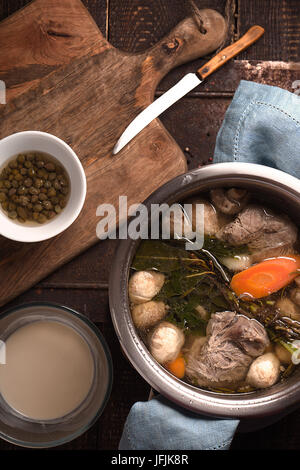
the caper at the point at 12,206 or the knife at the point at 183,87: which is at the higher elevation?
the knife at the point at 183,87

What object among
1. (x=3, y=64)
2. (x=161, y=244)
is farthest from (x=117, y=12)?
(x=161, y=244)

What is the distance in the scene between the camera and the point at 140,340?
1.14 meters

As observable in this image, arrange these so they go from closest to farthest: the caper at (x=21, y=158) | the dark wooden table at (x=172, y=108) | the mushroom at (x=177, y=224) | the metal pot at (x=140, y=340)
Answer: the metal pot at (x=140, y=340)
the mushroom at (x=177, y=224)
the caper at (x=21, y=158)
the dark wooden table at (x=172, y=108)

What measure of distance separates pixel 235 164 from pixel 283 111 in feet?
1.04

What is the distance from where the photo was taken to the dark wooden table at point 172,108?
1.41 meters

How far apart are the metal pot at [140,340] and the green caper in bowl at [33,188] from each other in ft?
1.13

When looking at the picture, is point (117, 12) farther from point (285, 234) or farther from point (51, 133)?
point (285, 234)

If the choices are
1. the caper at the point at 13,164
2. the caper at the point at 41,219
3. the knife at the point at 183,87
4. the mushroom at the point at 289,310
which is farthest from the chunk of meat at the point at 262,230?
the caper at the point at 13,164

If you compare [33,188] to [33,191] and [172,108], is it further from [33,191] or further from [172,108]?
[172,108]

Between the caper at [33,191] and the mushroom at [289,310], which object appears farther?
the caper at [33,191]

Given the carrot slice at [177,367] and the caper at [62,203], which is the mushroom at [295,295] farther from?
the caper at [62,203]

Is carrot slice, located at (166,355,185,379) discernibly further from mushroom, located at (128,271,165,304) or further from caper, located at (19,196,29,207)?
caper, located at (19,196,29,207)

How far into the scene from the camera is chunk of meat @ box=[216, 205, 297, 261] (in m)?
1.20

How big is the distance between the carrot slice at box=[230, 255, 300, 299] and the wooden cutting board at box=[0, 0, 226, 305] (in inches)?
14.7
